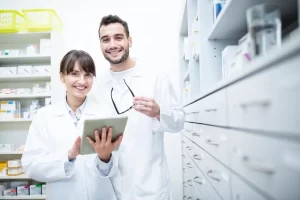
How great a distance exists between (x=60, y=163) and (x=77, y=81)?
0.47m

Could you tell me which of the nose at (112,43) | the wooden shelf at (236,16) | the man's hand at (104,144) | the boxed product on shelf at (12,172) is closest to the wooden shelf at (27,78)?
the boxed product on shelf at (12,172)

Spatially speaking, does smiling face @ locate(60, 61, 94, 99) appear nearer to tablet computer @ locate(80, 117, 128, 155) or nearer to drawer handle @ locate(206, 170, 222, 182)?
tablet computer @ locate(80, 117, 128, 155)

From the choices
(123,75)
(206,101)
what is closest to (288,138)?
(206,101)

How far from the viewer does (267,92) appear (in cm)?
53

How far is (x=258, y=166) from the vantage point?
589mm

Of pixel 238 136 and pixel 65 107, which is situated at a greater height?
pixel 65 107

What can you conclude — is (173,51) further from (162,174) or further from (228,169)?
(228,169)

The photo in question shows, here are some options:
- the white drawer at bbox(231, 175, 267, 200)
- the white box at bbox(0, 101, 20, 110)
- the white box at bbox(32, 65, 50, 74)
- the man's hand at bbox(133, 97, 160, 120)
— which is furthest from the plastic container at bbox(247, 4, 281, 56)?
the white box at bbox(0, 101, 20, 110)

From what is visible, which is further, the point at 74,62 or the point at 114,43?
the point at 114,43

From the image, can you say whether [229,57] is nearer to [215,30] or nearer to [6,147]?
[215,30]

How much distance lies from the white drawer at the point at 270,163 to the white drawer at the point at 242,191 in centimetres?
2

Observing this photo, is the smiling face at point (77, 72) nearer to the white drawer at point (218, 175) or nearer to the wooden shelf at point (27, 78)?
the white drawer at point (218, 175)

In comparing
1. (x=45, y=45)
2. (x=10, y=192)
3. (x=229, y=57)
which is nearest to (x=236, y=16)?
(x=229, y=57)

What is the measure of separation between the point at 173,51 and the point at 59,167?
2.36 m
